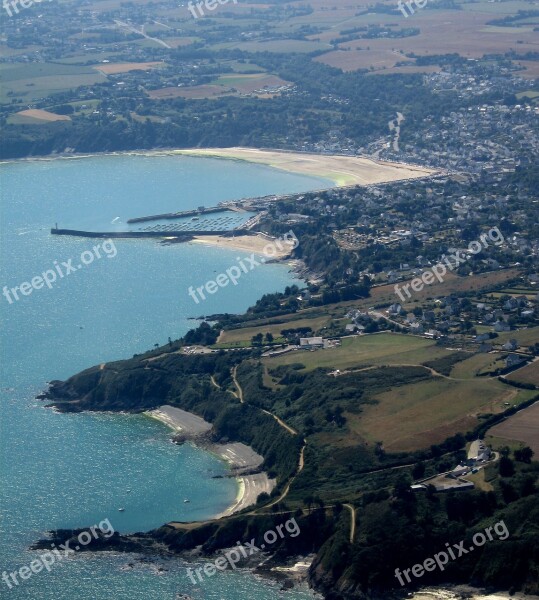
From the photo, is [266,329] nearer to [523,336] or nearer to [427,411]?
[523,336]

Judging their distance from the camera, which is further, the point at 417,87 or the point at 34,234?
the point at 417,87

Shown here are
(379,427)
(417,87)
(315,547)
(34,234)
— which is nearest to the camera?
(315,547)

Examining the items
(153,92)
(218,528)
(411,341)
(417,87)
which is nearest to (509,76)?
(417,87)

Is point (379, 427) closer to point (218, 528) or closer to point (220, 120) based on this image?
point (218, 528)

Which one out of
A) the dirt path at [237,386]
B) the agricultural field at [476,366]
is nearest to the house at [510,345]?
the agricultural field at [476,366]

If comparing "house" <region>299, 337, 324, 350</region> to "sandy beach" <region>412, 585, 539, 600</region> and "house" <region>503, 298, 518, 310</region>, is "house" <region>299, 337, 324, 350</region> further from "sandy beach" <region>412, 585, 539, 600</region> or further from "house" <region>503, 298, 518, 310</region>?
"sandy beach" <region>412, 585, 539, 600</region>

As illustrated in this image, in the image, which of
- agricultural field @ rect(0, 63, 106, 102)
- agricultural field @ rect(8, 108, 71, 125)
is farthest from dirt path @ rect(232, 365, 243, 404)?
agricultural field @ rect(0, 63, 106, 102)

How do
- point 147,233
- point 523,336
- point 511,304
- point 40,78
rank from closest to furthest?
point 523,336 < point 511,304 < point 147,233 < point 40,78

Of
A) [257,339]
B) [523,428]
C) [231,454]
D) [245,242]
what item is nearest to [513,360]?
[523,428]
